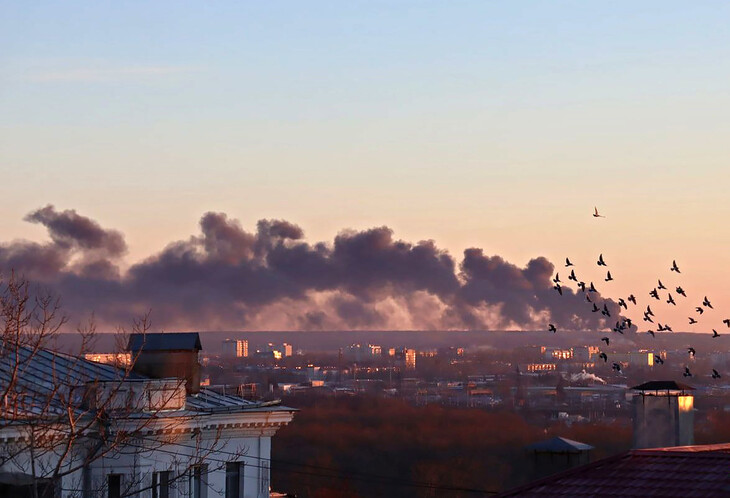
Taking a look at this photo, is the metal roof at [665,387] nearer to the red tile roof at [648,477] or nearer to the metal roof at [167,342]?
the red tile roof at [648,477]

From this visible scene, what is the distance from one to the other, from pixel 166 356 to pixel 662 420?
56.3 ft

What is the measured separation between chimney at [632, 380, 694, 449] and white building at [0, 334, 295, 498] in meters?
9.22

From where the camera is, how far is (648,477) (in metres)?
26.1

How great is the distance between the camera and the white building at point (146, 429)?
35.4 meters

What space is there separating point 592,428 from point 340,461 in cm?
2044

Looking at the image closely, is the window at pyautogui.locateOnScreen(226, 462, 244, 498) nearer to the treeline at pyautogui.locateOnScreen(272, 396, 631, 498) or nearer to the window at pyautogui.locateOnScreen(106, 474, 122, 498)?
the window at pyautogui.locateOnScreen(106, 474, 122, 498)

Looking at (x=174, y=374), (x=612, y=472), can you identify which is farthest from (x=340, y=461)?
(x=612, y=472)

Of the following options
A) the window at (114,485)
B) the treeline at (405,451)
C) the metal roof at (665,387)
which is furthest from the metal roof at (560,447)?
the treeline at (405,451)

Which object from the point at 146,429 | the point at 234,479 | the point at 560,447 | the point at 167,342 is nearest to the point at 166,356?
the point at 167,342

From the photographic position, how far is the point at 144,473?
3875 cm

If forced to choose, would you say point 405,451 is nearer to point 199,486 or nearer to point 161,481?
point 199,486

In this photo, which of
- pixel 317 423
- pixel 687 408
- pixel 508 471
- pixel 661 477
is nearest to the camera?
pixel 661 477

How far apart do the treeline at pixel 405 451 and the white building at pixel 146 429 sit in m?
52.7

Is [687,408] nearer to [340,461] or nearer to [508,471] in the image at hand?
[508,471]
